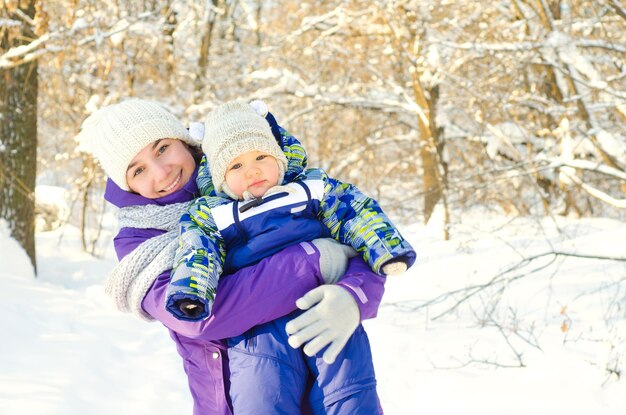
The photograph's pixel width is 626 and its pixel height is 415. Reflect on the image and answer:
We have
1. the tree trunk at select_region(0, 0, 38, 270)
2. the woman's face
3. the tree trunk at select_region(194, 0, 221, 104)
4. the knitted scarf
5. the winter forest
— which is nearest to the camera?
the knitted scarf

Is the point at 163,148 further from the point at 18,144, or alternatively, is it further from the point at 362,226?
the point at 18,144

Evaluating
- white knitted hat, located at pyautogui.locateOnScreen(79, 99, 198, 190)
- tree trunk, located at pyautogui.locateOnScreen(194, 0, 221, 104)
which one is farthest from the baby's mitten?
tree trunk, located at pyautogui.locateOnScreen(194, 0, 221, 104)

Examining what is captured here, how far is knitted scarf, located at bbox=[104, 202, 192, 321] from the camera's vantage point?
6.51 ft

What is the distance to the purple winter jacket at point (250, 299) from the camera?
1873mm

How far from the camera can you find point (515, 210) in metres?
9.93

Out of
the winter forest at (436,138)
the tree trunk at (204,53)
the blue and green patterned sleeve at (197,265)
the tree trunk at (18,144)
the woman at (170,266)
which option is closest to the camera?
the blue and green patterned sleeve at (197,265)

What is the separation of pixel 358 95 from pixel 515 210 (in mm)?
2813

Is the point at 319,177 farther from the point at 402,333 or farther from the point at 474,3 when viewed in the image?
the point at 474,3

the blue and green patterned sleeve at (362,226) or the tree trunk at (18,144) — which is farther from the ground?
the blue and green patterned sleeve at (362,226)

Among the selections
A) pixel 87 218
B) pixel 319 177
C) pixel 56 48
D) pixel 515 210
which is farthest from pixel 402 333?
pixel 87 218

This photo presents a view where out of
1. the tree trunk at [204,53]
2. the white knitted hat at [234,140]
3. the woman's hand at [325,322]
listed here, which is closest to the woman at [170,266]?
the woman's hand at [325,322]

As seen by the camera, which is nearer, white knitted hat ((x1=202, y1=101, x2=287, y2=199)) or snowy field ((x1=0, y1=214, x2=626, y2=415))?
white knitted hat ((x1=202, y1=101, x2=287, y2=199))

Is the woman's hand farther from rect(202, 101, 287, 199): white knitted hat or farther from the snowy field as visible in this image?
the snowy field

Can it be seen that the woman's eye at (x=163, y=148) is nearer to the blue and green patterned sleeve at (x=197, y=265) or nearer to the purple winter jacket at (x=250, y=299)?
the blue and green patterned sleeve at (x=197, y=265)
